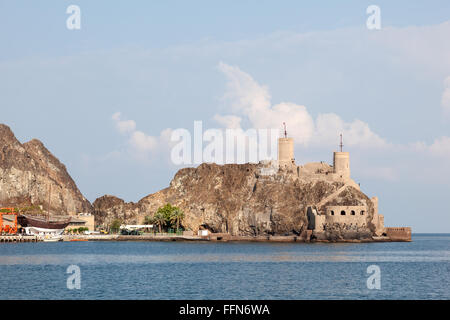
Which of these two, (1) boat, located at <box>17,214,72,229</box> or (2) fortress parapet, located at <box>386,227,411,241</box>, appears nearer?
(2) fortress parapet, located at <box>386,227,411,241</box>

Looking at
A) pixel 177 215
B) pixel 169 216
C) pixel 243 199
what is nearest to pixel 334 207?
pixel 243 199

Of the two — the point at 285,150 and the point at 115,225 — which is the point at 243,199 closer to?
the point at 285,150

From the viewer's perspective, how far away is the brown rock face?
542 ft

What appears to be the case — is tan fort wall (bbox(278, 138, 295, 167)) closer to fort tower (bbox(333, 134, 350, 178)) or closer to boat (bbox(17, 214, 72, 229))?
fort tower (bbox(333, 134, 350, 178))

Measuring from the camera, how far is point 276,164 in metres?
173

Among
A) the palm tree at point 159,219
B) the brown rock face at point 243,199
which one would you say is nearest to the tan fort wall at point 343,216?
the brown rock face at point 243,199

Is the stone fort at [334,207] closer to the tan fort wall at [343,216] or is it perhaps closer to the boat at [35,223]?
the tan fort wall at [343,216]

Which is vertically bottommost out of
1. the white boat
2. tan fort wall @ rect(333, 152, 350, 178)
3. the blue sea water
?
the white boat

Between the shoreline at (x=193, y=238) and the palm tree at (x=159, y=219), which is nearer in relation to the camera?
the shoreline at (x=193, y=238)

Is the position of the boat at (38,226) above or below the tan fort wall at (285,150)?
below

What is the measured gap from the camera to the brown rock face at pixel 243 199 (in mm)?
165125

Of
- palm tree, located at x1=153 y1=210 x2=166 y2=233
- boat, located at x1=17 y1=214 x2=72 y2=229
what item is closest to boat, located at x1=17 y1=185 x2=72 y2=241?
boat, located at x1=17 y1=214 x2=72 y2=229
